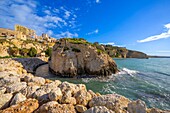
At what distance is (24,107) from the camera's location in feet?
13.7

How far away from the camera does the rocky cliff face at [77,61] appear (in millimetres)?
24766

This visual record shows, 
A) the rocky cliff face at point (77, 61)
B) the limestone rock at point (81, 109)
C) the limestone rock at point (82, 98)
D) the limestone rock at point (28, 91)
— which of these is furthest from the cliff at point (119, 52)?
the limestone rock at point (81, 109)

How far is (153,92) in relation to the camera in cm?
1559

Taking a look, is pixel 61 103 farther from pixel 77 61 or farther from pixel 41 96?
pixel 77 61

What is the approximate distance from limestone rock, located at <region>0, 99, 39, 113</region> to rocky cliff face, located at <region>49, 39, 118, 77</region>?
65.0ft

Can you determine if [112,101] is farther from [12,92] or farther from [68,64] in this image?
[68,64]

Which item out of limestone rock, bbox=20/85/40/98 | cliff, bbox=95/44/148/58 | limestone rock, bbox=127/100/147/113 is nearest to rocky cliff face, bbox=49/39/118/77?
limestone rock, bbox=20/85/40/98

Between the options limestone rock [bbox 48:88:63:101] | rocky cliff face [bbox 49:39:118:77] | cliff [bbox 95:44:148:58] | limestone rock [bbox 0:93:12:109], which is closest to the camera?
limestone rock [bbox 0:93:12:109]

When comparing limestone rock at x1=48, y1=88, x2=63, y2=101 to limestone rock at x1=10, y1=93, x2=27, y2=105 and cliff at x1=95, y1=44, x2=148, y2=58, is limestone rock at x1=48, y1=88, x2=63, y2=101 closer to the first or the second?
limestone rock at x1=10, y1=93, x2=27, y2=105

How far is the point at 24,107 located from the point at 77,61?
21730 mm

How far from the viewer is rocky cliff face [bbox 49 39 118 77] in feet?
81.3

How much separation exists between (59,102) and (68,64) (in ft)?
65.9

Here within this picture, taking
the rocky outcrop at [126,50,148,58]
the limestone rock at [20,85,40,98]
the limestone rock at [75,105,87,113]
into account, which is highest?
the rocky outcrop at [126,50,148,58]

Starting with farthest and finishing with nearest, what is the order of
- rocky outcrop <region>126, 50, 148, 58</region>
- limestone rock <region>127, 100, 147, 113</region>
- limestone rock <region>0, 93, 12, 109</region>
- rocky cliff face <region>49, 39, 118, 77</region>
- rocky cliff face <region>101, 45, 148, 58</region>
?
rocky outcrop <region>126, 50, 148, 58</region> → rocky cliff face <region>101, 45, 148, 58</region> → rocky cliff face <region>49, 39, 118, 77</region> → limestone rock <region>0, 93, 12, 109</region> → limestone rock <region>127, 100, 147, 113</region>
